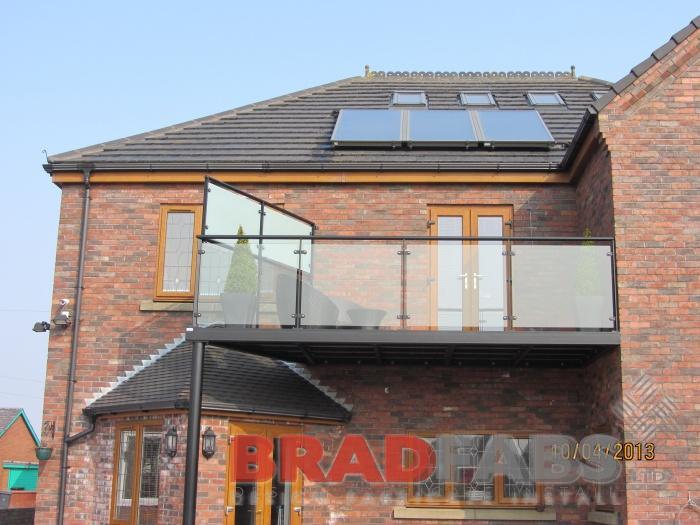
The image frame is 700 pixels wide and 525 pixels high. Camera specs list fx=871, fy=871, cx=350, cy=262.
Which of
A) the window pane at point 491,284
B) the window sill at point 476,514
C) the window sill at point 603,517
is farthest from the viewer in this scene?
the window sill at point 476,514

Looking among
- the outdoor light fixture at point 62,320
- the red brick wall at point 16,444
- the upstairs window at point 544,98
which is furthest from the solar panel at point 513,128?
the red brick wall at point 16,444

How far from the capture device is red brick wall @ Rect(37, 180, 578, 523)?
12.6 meters

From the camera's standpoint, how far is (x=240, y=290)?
35.5 ft

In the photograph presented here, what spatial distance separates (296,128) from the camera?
1444 cm

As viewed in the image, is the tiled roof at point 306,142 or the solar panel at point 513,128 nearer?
the tiled roof at point 306,142

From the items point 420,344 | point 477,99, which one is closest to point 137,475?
point 420,344

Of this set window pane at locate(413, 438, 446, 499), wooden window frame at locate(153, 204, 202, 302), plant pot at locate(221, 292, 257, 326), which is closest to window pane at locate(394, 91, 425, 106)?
wooden window frame at locate(153, 204, 202, 302)

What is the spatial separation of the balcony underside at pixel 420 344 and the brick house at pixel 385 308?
0.12 ft

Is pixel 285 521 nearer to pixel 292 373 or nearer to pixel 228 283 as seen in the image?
pixel 292 373

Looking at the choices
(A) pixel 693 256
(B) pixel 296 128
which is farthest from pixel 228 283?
(A) pixel 693 256

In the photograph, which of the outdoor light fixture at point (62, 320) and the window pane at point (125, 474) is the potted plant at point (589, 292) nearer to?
the window pane at point (125, 474)

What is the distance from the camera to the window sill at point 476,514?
459 inches

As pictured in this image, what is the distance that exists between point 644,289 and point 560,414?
2524 mm

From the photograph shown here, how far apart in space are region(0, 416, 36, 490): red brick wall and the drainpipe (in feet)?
77.4
